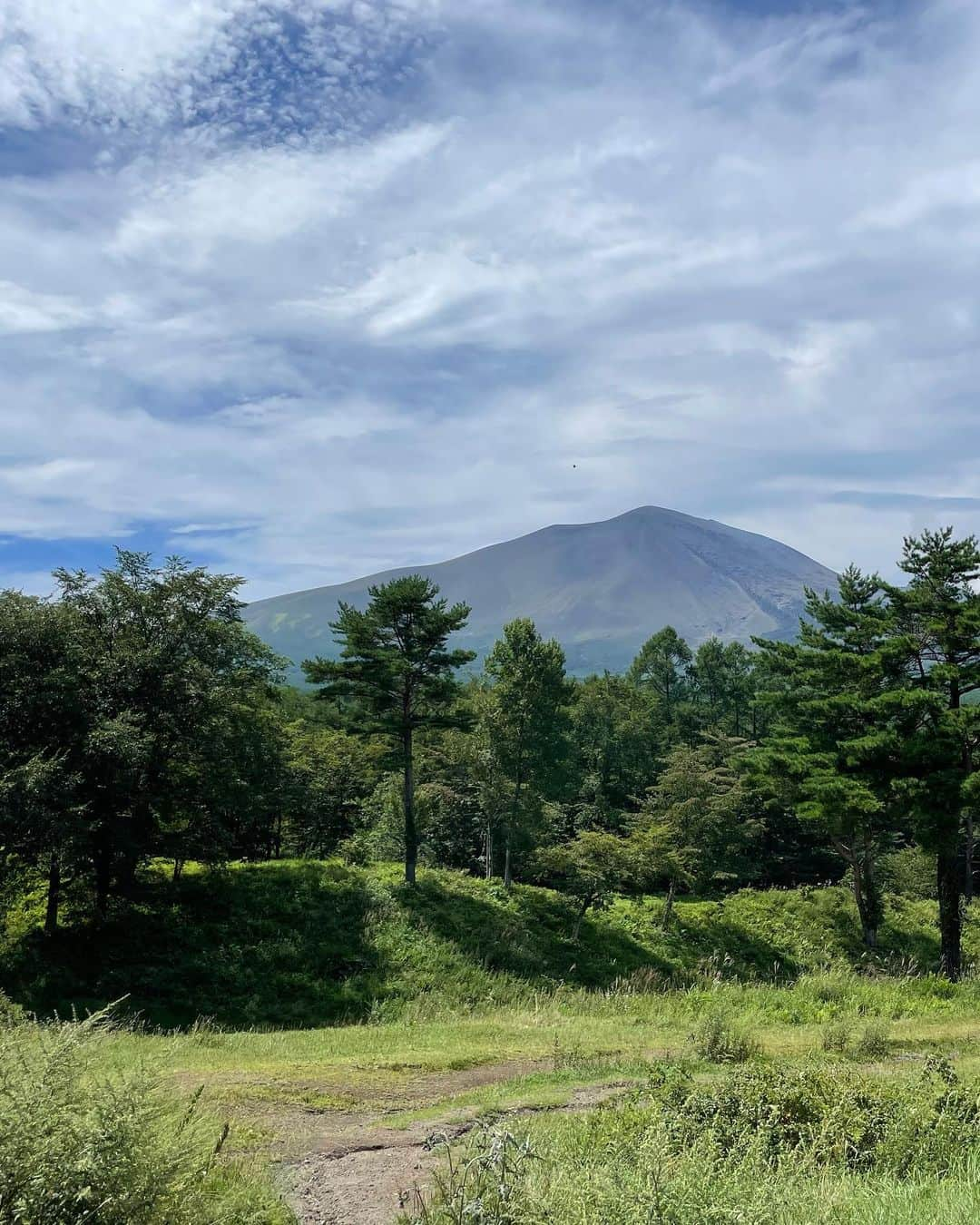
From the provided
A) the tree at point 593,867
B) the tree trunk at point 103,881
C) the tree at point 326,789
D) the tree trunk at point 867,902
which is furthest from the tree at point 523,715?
the tree trunk at point 103,881

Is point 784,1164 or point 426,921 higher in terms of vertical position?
point 784,1164

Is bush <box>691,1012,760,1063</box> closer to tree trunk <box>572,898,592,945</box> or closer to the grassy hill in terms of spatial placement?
the grassy hill

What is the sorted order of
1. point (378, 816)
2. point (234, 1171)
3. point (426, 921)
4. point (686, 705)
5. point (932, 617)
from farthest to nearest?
point (686, 705) < point (378, 816) < point (426, 921) < point (932, 617) < point (234, 1171)

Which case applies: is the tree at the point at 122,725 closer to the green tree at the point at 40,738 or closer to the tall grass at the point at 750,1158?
the green tree at the point at 40,738

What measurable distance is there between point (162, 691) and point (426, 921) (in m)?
9.36

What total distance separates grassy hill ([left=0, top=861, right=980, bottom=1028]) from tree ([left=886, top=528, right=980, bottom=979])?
Result: 11.1ft

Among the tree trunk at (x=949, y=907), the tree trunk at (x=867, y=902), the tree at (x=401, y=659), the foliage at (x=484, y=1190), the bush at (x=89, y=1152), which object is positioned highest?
the tree at (x=401, y=659)

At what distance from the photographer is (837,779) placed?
59.9 feet

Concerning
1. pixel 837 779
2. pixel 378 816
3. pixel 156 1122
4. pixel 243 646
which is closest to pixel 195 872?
pixel 243 646

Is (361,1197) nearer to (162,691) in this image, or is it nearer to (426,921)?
(162,691)

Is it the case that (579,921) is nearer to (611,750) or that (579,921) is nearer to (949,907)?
(949,907)

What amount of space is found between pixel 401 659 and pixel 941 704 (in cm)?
1407

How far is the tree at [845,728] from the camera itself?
724 inches

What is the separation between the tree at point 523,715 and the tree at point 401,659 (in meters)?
6.21
